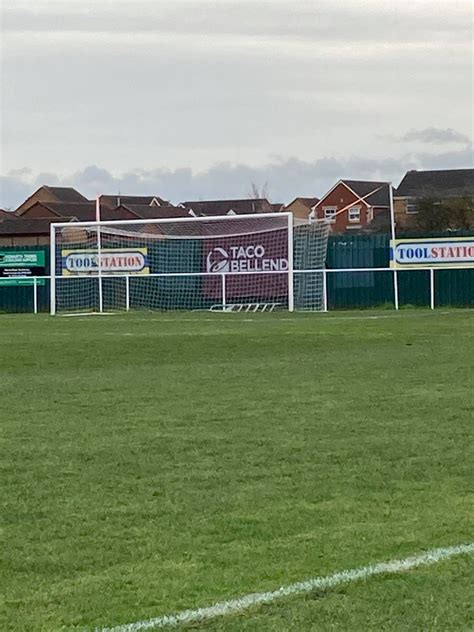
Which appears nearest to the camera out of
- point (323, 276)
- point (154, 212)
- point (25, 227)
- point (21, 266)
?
point (323, 276)

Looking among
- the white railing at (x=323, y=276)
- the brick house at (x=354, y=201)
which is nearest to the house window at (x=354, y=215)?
the brick house at (x=354, y=201)

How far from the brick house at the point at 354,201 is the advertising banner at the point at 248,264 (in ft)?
192

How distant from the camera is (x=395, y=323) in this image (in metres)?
28.7

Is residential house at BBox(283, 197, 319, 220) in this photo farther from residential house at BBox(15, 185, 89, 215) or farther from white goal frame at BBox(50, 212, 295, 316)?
white goal frame at BBox(50, 212, 295, 316)

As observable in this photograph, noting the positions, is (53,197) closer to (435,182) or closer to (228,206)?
(228,206)

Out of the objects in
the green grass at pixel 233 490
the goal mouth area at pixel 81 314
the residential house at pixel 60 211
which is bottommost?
the green grass at pixel 233 490

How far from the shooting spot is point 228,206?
11825 cm

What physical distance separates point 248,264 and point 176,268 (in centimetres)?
271

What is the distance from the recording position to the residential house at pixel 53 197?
Answer: 125062 mm

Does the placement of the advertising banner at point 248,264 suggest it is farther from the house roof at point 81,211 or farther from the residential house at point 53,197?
the residential house at point 53,197

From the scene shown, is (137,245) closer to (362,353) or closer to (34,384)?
(362,353)

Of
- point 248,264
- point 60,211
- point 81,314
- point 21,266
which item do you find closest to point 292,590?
point 81,314

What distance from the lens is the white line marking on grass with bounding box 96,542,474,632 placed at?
511cm

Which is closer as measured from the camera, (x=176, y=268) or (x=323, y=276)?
(x=323, y=276)
